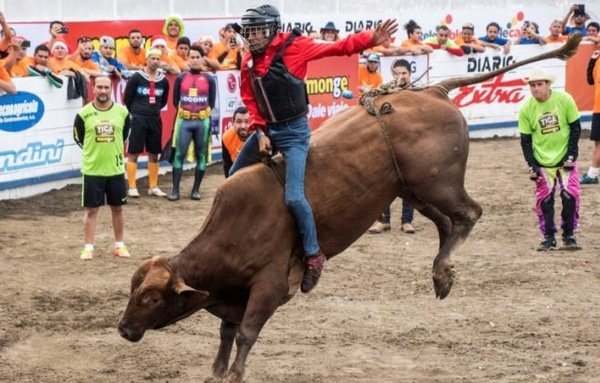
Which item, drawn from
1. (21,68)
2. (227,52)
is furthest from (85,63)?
(227,52)

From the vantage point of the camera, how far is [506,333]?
9406mm

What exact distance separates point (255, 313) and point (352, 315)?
2551mm

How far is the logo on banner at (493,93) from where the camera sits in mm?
20922

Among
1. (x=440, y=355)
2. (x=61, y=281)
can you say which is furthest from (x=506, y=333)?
(x=61, y=281)

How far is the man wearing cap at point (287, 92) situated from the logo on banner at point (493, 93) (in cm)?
1319

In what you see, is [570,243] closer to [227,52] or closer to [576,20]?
[227,52]

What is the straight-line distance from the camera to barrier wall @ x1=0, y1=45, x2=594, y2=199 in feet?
47.8

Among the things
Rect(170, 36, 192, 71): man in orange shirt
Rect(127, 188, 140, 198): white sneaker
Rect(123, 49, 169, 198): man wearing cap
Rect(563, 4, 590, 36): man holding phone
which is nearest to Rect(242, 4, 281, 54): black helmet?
Rect(123, 49, 169, 198): man wearing cap

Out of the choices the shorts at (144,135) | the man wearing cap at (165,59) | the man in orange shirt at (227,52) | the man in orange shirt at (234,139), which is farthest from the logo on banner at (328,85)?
the man in orange shirt at (234,139)

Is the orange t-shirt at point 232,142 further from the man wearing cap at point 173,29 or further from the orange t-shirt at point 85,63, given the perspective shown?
the man wearing cap at point 173,29

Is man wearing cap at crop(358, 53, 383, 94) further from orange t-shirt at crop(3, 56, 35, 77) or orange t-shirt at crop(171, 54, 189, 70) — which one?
orange t-shirt at crop(3, 56, 35, 77)

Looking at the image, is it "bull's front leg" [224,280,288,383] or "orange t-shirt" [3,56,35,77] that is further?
"orange t-shirt" [3,56,35,77]

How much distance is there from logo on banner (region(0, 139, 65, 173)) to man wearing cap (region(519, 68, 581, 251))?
6208mm

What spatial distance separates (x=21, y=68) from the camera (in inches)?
601
